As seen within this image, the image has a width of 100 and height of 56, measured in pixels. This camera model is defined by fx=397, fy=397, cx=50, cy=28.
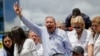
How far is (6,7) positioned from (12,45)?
33.4 ft

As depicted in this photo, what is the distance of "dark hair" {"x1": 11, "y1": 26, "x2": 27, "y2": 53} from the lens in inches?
311

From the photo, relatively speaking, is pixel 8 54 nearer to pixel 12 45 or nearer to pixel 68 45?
pixel 12 45

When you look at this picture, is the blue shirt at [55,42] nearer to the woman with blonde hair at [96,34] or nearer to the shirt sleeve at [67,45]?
the shirt sleeve at [67,45]

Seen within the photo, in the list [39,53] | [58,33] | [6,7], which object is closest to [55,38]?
[58,33]

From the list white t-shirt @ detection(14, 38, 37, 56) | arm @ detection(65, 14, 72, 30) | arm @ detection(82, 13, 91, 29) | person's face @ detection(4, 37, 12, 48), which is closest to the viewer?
white t-shirt @ detection(14, 38, 37, 56)

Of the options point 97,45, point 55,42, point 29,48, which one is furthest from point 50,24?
point 29,48

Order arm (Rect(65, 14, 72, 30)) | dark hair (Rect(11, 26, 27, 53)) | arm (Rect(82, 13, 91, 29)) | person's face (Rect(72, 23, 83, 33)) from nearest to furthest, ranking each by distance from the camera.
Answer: person's face (Rect(72, 23, 83, 33))
dark hair (Rect(11, 26, 27, 53))
arm (Rect(82, 13, 91, 29))
arm (Rect(65, 14, 72, 30))

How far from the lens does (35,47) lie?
332 inches

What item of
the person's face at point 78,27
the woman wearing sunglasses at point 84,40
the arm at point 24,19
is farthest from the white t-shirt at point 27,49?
the person's face at point 78,27

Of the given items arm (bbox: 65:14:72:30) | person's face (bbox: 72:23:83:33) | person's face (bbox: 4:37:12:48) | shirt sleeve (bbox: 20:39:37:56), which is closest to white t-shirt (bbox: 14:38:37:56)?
shirt sleeve (bbox: 20:39:37:56)

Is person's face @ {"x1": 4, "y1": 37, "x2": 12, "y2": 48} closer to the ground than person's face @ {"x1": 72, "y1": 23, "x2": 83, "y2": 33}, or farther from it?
closer to the ground

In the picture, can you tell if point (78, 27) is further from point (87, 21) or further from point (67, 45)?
point (87, 21)

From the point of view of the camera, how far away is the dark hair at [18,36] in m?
7.91

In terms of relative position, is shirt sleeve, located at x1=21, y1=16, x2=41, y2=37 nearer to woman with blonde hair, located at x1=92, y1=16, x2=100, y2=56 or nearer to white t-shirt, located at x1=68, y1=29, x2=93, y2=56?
white t-shirt, located at x1=68, y1=29, x2=93, y2=56
